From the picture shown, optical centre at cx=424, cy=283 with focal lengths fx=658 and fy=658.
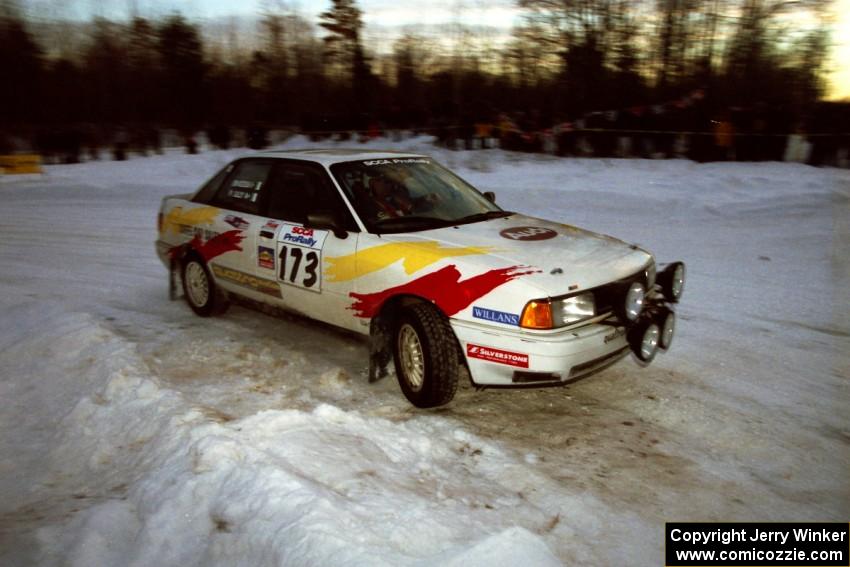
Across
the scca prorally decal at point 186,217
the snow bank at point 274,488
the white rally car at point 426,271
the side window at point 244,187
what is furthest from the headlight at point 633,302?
the scca prorally decal at point 186,217

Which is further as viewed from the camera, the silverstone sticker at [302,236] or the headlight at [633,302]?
the silverstone sticker at [302,236]

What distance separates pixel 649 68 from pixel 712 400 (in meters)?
19.7

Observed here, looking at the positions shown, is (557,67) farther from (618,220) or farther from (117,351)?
(117,351)

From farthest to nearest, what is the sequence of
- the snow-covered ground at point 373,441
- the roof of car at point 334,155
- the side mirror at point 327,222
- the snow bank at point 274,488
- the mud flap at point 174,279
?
the mud flap at point 174,279, the roof of car at point 334,155, the side mirror at point 327,222, the snow-covered ground at point 373,441, the snow bank at point 274,488

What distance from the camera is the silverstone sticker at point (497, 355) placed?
12.0ft

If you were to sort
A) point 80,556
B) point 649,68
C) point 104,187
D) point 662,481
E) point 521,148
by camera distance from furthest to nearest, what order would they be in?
point 649,68 → point 521,148 → point 104,187 → point 662,481 → point 80,556

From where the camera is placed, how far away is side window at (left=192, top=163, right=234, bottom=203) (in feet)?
19.0

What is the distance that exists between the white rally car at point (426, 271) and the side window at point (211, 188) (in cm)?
3

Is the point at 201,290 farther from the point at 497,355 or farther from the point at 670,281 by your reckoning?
the point at 670,281


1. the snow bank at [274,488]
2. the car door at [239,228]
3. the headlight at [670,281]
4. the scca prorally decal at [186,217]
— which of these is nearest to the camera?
the snow bank at [274,488]

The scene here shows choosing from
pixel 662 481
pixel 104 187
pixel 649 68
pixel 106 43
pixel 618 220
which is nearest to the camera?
pixel 662 481

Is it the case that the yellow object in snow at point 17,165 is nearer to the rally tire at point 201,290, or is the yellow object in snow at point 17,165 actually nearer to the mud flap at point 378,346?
the rally tire at point 201,290

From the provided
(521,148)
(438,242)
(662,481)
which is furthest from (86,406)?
(521,148)

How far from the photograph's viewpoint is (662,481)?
130 inches
